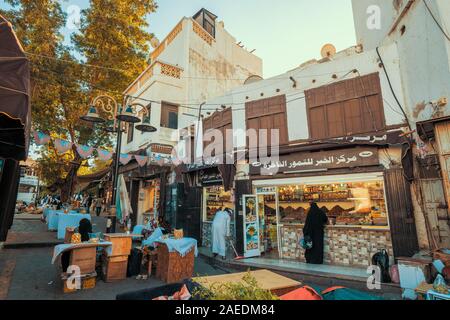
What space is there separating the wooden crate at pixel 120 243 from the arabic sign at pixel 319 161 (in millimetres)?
5343

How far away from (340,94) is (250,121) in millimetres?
3684

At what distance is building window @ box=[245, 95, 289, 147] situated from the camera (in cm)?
990

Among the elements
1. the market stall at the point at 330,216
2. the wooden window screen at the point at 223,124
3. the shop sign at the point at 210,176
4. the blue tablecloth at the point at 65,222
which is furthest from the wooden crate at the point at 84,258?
the wooden window screen at the point at 223,124

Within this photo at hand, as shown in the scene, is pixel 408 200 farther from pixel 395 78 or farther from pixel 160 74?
pixel 160 74

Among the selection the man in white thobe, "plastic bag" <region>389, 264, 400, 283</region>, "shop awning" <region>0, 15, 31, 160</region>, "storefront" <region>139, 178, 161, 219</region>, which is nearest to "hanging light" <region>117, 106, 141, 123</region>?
"shop awning" <region>0, 15, 31, 160</region>

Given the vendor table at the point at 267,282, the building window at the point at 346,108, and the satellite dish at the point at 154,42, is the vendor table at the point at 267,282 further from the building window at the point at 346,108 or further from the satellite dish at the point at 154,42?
the satellite dish at the point at 154,42

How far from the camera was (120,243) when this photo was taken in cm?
635

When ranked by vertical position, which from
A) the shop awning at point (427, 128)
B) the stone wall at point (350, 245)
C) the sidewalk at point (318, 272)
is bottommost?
the sidewalk at point (318, 272)

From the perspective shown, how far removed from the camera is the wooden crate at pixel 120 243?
20.5ft

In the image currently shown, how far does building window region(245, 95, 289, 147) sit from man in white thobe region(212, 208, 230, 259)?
3293 millimetres

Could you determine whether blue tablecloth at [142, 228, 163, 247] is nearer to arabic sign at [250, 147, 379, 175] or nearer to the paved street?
the paved street

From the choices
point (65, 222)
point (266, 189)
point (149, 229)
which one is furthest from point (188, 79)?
point (65, 222)

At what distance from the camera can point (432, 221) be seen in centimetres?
648

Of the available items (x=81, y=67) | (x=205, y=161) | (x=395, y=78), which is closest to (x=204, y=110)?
(x=205, y=161)
